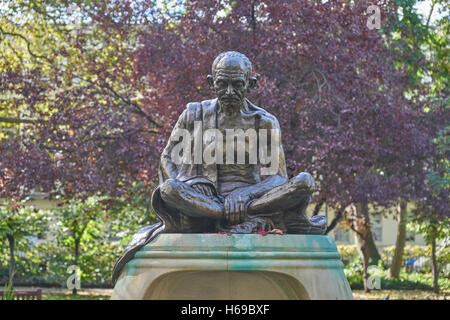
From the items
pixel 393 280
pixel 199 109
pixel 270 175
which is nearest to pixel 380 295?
pixel 393 280

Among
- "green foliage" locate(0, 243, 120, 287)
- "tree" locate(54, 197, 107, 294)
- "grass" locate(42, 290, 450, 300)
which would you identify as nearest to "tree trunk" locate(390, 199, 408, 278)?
"grass" locate(42, 290, 450, 300)

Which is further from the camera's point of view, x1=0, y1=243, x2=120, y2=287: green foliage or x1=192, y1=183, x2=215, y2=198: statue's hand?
x1=0, y1=243, x2=120, y2=287: green foliage

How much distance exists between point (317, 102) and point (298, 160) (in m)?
0.97

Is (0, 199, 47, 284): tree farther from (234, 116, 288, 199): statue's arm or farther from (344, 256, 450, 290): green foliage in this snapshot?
(344, 256, 450, 290): green foliage

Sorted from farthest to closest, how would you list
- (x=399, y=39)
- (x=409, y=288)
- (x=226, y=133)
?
(x=409, y=288)
(x=399, y=39)
(x=226, y=133)

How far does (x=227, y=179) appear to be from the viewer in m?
5.58

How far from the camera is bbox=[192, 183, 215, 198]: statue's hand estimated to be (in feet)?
16.8

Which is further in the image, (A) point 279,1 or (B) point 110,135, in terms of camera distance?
(B) point 110,135

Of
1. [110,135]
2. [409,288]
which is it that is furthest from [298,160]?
[409,288]

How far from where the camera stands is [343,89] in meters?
10.2

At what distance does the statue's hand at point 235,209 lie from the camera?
196 inches

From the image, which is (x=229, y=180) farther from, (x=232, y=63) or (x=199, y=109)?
(x=232, y=63)

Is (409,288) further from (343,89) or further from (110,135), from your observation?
(110,135)
